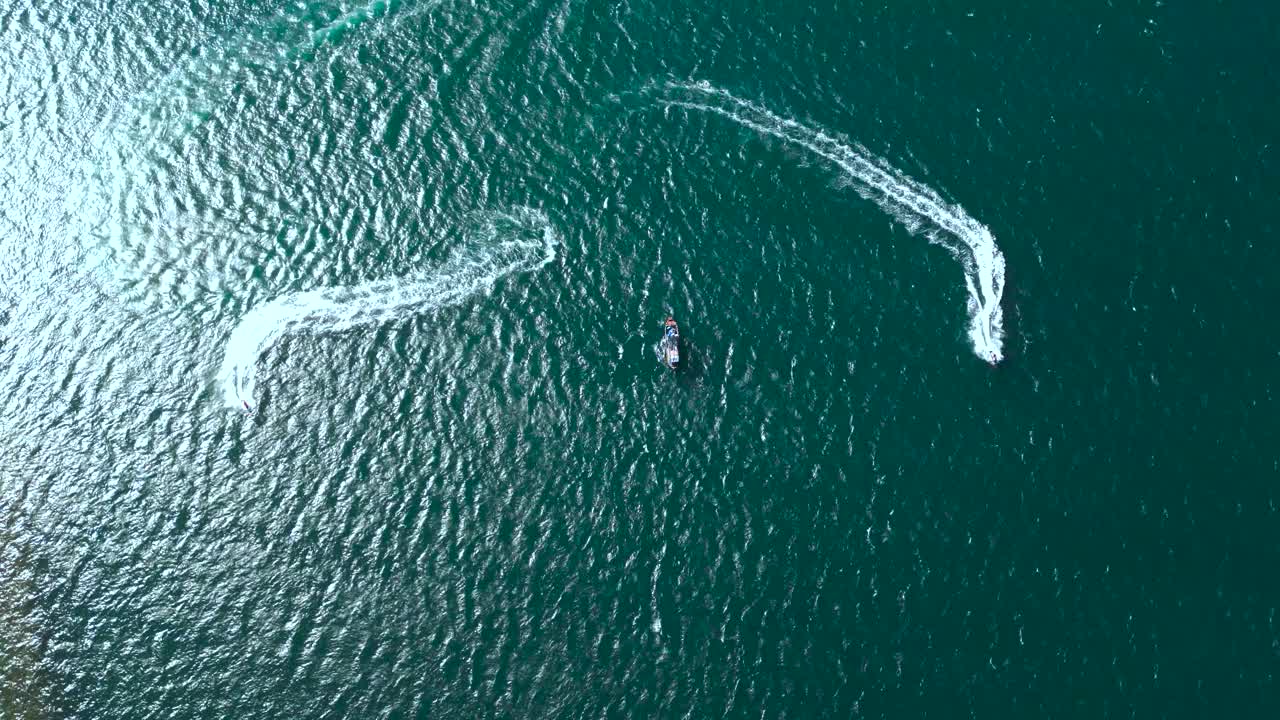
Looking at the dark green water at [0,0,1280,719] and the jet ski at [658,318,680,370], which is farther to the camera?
the jet ski at [658,318,680,370]

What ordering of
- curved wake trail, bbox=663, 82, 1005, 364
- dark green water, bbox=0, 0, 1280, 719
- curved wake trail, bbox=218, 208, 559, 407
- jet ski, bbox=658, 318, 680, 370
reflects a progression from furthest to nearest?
1. curved wake trail, bbox=663, 82, 1005, 364
2. curved wake trail, bbox=218, 208, 559, 407
3. jet ski, bbox=658, 318, 680, 370
4. dark green water, bbox=0, 0, 1280, 719

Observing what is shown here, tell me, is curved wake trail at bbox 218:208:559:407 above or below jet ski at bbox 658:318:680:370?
above

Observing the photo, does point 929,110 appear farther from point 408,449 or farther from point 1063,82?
point 408,449

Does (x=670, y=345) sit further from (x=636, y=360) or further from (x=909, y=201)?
(x=909, y=201)

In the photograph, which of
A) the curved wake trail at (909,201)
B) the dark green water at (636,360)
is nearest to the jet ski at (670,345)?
the dark green water at (636,360)

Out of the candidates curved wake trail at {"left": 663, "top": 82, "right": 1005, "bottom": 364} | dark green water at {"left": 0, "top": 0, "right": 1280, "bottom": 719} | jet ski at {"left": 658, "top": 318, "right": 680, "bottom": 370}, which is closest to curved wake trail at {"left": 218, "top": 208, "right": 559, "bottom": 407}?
dark green water at {"left": 0, "top": 0, "right": 1280, "bottom": 719}

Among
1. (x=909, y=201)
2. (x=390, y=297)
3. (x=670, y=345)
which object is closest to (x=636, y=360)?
(x=670, y=345)

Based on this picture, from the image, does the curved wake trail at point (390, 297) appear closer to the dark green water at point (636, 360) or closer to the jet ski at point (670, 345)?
the dark green water at point (636, 360)

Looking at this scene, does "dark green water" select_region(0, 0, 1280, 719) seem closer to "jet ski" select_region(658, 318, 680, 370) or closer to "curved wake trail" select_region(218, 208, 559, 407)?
"curved wake trail" select_region(218, 208, 559, 407)
